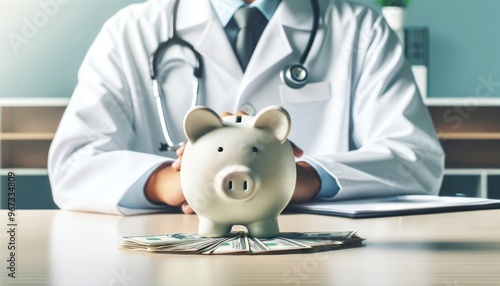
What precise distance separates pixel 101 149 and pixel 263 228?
684 mm

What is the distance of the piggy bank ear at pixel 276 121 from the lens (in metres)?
0.57

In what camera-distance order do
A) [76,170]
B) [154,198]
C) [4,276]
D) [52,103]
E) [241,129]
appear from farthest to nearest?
1. [52,103]
2. [76,170]
3. [154,198]
4. [241,129]
5. [4,276]

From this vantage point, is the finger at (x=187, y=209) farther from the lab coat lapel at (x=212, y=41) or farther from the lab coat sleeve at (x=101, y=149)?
the lab coat lapel at (x=212, y=41)

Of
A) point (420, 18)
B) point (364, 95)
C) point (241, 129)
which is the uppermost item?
point (420, 18)

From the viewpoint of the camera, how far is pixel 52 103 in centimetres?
278

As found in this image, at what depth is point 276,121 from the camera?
1.88 ft

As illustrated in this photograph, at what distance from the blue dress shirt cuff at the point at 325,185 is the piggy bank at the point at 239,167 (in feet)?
1.60

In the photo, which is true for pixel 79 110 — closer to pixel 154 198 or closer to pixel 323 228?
pixel 154 198

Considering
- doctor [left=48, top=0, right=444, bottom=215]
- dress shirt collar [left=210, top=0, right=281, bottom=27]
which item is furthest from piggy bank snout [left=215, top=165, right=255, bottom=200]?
dress shirt collar [left=210, top=0, right=281, bottom=27]

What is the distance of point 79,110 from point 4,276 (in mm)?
851

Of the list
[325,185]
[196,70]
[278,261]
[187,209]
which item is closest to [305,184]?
[325,185]

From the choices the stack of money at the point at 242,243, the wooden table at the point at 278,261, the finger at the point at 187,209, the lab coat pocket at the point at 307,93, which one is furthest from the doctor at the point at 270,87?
the stack of money at the point at 242,243

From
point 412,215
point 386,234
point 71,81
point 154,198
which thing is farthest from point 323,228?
point 71,81

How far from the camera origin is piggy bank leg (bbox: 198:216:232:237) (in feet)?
1.95
